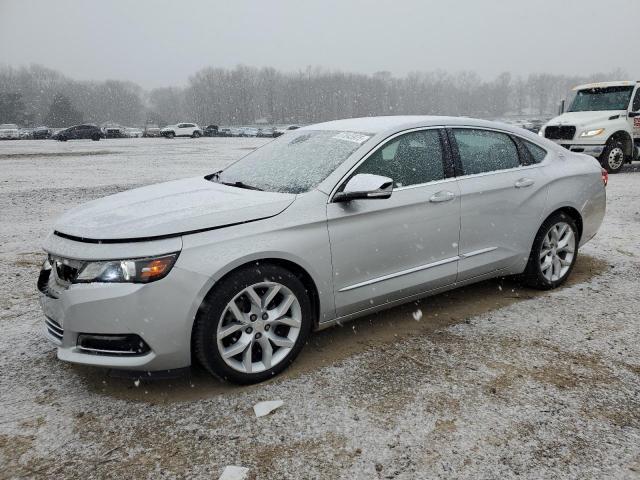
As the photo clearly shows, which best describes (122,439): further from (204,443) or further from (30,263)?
(30,263)

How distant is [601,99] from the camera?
13.7m

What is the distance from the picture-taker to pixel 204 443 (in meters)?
2.60

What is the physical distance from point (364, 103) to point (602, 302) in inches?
5518

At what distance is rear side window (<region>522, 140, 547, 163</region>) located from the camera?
4.50 m

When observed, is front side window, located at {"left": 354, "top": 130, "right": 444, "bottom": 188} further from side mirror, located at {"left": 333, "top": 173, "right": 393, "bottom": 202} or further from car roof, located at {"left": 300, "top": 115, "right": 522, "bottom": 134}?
side mirror, located at {"left": 333, "top": 173, "right": 393, "bottom": 202}

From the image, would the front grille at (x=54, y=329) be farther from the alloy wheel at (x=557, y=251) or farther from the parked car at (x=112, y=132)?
the parked car at (x=112, y=132)

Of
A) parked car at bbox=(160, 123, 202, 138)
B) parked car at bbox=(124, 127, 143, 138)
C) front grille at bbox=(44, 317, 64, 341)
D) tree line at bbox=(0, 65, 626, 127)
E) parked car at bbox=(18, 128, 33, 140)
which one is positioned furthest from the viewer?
Answer: tree line at bbox=(0, 65, 626, 127)

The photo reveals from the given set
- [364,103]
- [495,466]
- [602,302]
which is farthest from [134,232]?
[364,103]

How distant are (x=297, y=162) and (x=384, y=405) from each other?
1811mm

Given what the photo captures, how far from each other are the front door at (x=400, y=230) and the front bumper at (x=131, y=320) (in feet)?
3.34

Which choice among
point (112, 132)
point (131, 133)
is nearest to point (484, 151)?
point (112, 132)

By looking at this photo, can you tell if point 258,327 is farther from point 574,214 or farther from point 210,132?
point 210,132

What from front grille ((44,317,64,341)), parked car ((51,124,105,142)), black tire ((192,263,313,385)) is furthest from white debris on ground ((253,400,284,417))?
parked car ((51,124,105,142))

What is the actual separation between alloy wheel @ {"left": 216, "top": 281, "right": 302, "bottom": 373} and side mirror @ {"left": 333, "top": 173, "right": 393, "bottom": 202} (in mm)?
706
